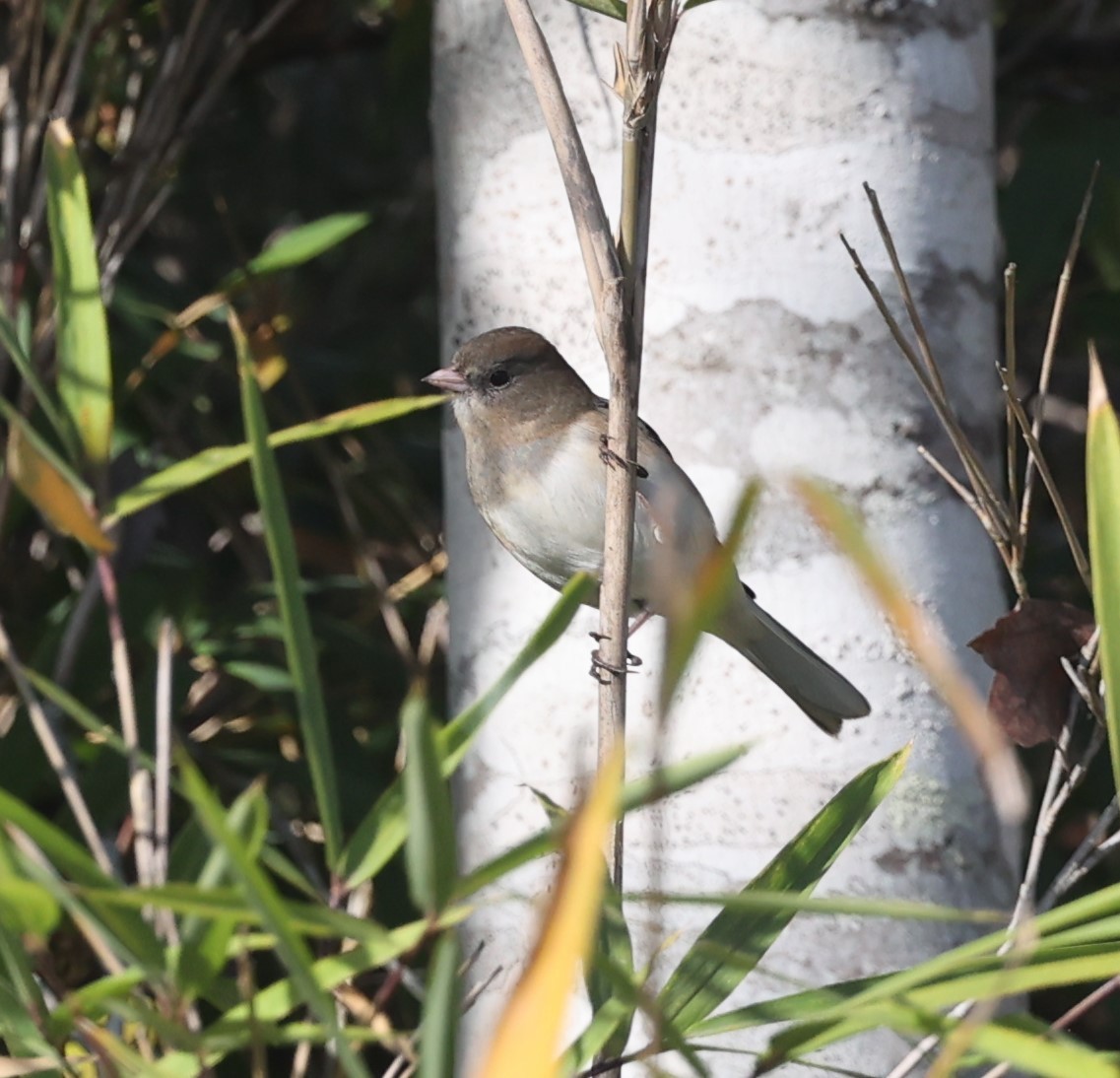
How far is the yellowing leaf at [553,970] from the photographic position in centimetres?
79

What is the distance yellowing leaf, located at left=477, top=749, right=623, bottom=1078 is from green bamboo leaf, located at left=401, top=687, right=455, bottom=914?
148mm

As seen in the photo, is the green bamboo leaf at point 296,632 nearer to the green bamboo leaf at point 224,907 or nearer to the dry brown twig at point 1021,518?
the green bamboo leaf at point 224,907

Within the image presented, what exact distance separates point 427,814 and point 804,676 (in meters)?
0.78

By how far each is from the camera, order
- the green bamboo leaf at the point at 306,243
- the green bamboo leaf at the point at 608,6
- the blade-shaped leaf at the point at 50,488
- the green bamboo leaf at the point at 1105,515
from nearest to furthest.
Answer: the green bamboo leaf at the point at 1105,515 → the green bamboo leaf at the point at 608,6 → the blade-shaped leaf at the point at 50,488 → the green bamboo leaf at the point at 306,243

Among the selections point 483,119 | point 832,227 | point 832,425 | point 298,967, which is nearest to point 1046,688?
point 832,425

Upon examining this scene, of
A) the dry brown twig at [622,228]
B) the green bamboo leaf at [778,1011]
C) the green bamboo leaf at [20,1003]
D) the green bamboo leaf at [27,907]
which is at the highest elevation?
the dry brown twig at [622,228]

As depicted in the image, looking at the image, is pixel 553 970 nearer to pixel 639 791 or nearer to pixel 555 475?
pixel 639 791

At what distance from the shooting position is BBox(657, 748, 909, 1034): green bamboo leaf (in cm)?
126

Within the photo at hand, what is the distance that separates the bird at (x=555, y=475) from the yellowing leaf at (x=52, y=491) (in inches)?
25.2

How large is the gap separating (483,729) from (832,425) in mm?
554

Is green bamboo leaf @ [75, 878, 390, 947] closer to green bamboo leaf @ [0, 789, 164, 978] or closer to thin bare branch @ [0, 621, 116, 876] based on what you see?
green bamboo leaf @ [0, 789, 164, 978]

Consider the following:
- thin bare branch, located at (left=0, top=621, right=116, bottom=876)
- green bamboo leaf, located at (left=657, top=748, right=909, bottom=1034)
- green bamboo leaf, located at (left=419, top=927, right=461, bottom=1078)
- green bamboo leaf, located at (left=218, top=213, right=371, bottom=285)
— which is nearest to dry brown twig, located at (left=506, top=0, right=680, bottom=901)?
green bamboo leaf, located at (left=657, top=748, right=909, bottom=1034)

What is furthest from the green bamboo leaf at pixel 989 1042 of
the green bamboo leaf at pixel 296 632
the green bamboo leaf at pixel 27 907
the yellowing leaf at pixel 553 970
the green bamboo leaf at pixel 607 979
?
the green bamboo leaf at pixel 27 907

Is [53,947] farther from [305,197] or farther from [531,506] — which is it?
[305,197]
